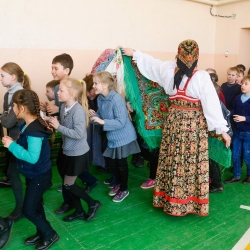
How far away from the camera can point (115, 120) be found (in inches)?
113

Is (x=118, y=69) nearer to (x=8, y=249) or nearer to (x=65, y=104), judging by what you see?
(x=65, y=104)

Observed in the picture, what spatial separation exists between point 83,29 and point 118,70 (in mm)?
1962

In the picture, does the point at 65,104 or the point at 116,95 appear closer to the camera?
the point at 65,104

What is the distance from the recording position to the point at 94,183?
11.2 feet

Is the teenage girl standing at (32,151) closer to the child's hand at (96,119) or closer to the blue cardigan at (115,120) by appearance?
the child's hand at (96,119)

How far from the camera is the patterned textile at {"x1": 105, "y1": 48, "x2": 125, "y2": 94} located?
3.03 metres

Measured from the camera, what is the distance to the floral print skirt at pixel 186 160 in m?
2.71

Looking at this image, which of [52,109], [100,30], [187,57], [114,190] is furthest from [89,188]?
[100,30]

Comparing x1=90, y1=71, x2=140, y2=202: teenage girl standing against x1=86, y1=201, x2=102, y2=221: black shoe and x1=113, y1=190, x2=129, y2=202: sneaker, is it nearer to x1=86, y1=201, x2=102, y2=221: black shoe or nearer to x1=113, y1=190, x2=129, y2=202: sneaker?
x1=113, y1=190, x2=129, y2=202: sneaker

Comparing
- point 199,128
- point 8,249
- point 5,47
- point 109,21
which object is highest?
point 109,21

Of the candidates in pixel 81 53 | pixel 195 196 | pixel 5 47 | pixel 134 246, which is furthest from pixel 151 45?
Result: pixel 134 246

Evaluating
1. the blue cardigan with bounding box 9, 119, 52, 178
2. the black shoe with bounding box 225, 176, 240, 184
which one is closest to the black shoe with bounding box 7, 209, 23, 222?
the blue cardigan with bounding box 9, 119, 52, 178

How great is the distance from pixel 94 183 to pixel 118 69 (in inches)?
49.9

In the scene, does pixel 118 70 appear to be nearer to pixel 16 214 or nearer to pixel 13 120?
pixel 13 120
